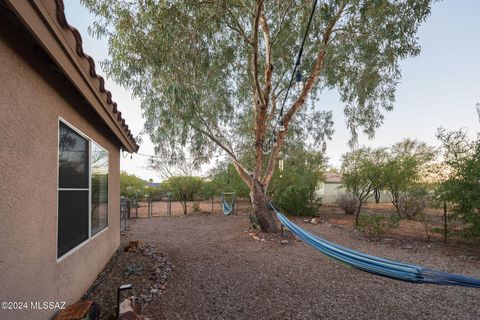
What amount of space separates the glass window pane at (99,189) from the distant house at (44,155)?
0.67 feet

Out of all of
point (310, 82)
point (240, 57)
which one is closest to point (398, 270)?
point (310, 82)

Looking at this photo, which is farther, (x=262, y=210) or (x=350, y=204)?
(x=350, y=204)

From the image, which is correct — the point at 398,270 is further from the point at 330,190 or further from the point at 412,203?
the point at 330,190

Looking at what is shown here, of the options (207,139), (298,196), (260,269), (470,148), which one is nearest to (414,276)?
(260,269)

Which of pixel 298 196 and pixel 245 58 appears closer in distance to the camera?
pixel 245 58

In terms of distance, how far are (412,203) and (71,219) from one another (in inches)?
388

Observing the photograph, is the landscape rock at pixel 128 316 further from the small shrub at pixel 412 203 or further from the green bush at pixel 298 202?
the small shrub at pixel 412 203

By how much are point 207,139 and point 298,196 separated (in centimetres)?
446

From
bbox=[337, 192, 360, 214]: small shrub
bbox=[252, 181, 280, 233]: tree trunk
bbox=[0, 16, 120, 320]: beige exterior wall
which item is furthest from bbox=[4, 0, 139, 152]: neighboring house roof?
bbox=[337, 192, 360, 214]: small shrub

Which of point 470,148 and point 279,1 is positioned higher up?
point 279,1

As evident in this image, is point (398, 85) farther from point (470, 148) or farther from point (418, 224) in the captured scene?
point (418, 224)

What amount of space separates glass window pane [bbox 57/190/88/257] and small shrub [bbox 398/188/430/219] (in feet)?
27.8

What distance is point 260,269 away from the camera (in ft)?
12.1

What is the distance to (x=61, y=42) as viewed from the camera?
148cm
